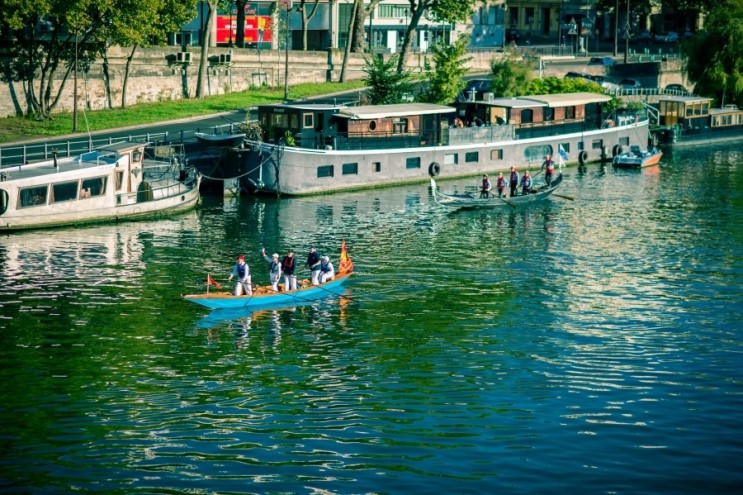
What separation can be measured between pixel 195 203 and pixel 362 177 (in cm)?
1350

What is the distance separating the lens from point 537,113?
96.8 m

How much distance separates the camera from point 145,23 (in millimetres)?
95312

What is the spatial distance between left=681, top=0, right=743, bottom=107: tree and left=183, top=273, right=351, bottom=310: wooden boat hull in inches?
2959

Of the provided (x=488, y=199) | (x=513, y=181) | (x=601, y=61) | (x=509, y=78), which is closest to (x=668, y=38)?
(x=601, y=61)

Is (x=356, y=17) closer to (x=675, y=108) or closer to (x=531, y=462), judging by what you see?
(x=675, y=108)

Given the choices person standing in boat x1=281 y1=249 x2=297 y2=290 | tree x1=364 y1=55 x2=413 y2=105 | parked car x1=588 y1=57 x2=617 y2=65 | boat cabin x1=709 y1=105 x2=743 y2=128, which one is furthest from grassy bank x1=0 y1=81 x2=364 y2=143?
person standing in boat x1=281 y1=249 x2=297 y2=290

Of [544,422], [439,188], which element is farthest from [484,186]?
[544,422]

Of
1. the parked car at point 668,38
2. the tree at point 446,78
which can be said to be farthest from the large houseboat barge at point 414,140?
the parked car at point 668,38

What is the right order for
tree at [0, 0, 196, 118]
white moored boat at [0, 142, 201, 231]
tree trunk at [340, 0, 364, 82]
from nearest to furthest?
white moored boat at [0, 142, 201, 231], tree at [0, 0, 196, 118], tree trunk at [340, 0, 364, 82]

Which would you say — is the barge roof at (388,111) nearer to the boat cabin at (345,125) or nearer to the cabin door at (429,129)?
the boat cabin at (345,125)

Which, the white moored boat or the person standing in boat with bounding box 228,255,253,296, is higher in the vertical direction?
the white moored boat

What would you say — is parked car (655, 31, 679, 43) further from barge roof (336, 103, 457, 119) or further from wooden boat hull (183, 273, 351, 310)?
wooden boat hull (183, 273, 351, 310)

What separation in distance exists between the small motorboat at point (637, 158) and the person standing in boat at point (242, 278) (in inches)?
2092

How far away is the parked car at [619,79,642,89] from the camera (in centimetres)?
12876
